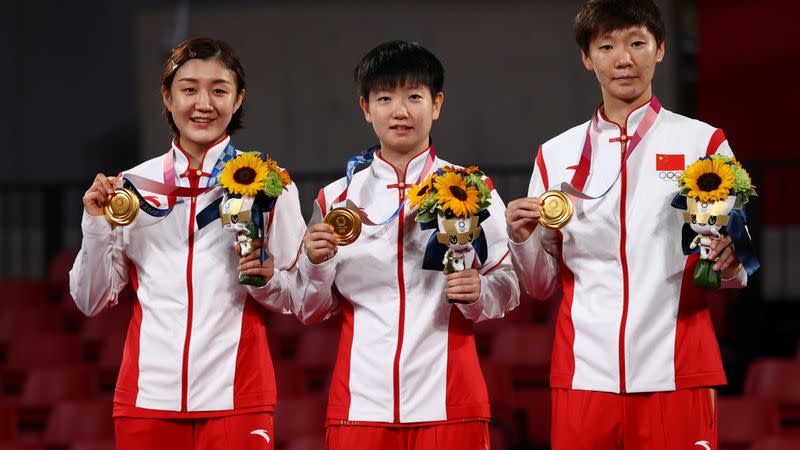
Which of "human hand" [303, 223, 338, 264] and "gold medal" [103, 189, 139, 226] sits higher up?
"gold medal" [103, 189, 139, 226]

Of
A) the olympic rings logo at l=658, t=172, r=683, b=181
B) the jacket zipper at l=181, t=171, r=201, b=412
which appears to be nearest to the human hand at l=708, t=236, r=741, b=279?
the olympic rings logo at l=658, t=172, r=683, b=181

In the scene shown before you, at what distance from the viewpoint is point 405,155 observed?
3.30 metres

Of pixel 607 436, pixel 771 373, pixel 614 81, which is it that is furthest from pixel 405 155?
pixel 771 373

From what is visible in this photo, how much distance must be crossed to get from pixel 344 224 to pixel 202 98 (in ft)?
1.84

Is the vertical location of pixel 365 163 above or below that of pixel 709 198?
above

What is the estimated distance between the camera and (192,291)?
10.4 feet

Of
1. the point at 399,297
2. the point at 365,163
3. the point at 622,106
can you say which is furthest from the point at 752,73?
the point at 399,297

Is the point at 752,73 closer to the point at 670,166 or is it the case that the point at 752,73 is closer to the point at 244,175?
the point at 670,166

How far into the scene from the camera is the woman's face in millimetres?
3285

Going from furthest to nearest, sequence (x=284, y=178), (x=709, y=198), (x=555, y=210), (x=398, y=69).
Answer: (x=398, y=69) → (x=284, y=178) → (x=555, y=210) → (x=709, y=198)

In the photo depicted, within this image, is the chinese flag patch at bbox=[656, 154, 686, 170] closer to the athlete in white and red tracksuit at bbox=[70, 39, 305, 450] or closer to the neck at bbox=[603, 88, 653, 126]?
the neck at bbox=[603, 88, 653, 126]

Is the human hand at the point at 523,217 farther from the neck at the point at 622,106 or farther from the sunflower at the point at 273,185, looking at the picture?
the sunflower at the point at 273,185

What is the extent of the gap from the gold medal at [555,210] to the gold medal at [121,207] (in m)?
1.09

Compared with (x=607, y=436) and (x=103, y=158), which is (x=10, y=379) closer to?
(x=103, y=158)
